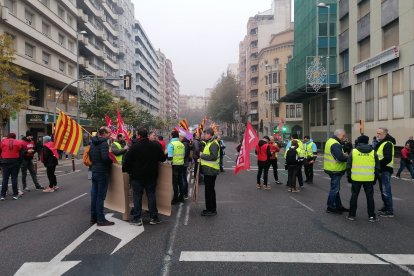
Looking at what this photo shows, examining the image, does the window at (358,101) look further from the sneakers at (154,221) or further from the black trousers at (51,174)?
the sneakers at (154,221)

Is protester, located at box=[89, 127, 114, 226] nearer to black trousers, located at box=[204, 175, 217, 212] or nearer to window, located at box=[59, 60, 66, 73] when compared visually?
black trousers, located at box=[204, 175, 217, 212]

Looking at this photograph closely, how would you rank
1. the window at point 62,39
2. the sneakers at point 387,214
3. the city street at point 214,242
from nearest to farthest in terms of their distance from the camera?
the city street at point 214,242, the sneakers at point 387,214, the window at point 62,39

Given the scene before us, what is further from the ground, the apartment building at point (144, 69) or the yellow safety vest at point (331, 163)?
the apartment building at point (144, 69)

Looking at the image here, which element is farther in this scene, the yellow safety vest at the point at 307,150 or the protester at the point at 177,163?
the yellow safety vest at the point at 307,150

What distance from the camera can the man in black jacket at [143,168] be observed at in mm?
7035

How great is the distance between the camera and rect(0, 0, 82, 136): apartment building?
2942 centimetres

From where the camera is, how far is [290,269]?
15.6 feet

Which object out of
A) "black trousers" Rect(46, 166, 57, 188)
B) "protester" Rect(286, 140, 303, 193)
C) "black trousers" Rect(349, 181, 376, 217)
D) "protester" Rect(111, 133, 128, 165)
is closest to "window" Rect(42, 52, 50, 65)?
"black trousers" Rect(46, 166, 57, 188)

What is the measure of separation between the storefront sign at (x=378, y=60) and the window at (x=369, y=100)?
1.27 m

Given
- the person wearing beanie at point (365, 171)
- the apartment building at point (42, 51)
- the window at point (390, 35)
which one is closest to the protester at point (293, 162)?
the person wearing beanie at point (365, 171)

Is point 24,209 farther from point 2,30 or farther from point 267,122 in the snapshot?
point 267,122

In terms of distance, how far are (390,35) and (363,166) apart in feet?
77.9

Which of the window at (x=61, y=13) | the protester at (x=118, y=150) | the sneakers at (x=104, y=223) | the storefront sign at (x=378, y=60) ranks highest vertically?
the window at (x=61, y=13)

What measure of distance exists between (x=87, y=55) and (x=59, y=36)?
1218 cm
